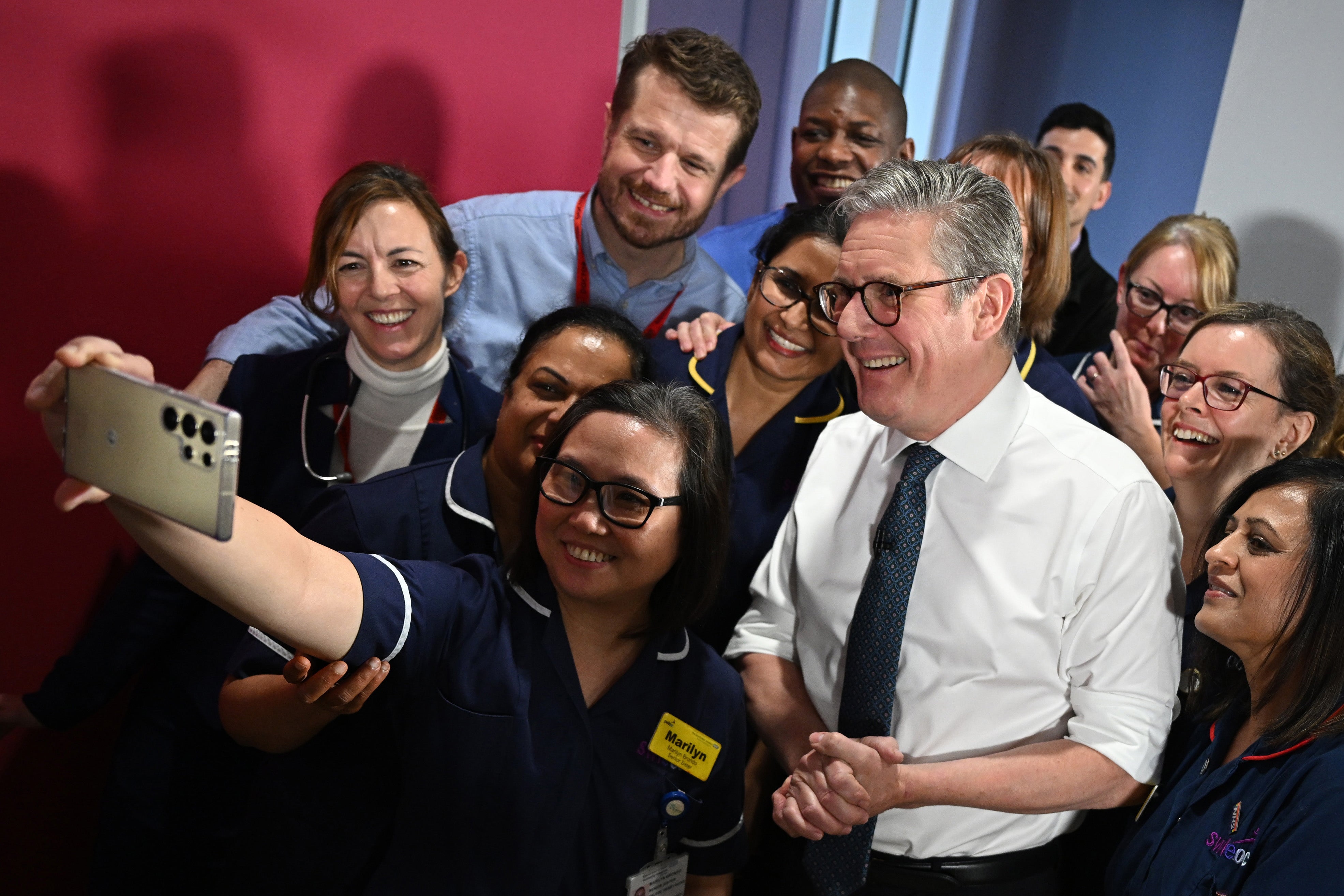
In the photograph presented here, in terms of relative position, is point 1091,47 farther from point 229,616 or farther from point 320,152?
point 229,616

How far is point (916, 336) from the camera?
66.1 inches

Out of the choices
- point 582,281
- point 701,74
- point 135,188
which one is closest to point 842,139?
point 701,74

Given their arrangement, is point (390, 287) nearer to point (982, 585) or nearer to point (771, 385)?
point (771, 385)

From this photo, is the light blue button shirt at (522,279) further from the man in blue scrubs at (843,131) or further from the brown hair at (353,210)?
the man in blue scrubs at (843,131)

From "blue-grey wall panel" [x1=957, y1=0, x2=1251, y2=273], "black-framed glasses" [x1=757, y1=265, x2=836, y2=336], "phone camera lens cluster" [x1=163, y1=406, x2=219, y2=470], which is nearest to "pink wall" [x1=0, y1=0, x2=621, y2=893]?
"black-framed glasses" [x1=757, y1=265, x2=836, y2=336]

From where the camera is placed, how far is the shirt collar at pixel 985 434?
1782 mm

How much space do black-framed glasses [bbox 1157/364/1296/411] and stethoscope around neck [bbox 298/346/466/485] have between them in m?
1.63

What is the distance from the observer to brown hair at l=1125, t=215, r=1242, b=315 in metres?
2.92

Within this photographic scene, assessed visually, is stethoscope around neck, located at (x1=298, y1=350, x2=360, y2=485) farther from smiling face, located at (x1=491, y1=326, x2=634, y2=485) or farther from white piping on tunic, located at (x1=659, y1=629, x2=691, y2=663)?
white piping on tunic, located at (x1=659, y1=629, x2=691, y2=663)

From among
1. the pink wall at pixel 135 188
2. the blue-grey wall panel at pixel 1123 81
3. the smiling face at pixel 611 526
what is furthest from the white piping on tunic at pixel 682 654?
the blue-grey wall panel at pixel 1123 81

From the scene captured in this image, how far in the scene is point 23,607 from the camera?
2.18 m

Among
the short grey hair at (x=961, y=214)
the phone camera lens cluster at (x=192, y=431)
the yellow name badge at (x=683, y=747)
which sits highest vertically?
the short grey hair at (x=961, y=214)

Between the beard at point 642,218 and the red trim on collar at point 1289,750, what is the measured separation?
180 centimetres

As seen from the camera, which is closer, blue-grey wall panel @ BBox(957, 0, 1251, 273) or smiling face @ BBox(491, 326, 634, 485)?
smiling face @ BBox(491, 326, 634, 485)
